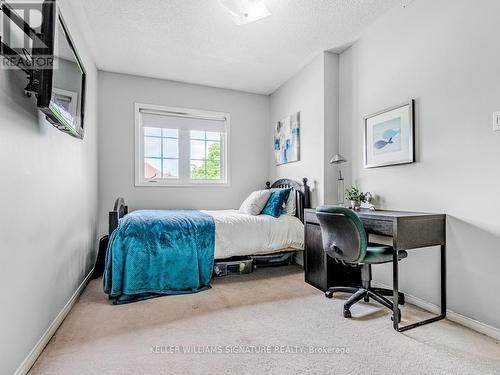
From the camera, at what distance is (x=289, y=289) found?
2.67 meters

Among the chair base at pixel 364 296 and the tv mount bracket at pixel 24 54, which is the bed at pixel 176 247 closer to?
the chair base at pixel 364 296

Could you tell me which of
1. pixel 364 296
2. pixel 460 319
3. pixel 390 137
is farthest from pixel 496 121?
pixel 364 296

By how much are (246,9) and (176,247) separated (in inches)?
86.3

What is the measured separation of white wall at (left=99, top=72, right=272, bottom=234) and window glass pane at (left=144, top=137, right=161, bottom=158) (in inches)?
8.2

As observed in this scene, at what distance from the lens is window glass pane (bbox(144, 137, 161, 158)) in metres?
3.99

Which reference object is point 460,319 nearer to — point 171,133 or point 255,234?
point 255,234

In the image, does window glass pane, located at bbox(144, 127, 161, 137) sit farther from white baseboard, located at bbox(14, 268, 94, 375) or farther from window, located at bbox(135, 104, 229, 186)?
white baseboard, located at bbox(14, 268, 94, 375)

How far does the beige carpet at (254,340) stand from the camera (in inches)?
58.4

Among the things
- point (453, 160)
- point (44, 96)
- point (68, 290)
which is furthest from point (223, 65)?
point (68, 290)

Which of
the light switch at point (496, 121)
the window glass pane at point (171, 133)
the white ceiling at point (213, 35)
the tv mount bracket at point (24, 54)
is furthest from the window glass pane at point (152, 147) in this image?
the light switch at point (496, 121)

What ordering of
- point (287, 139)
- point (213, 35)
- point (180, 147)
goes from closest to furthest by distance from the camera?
point (213, 35) < point (287, 139) < point (180, 147)

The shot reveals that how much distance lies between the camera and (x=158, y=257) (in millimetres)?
2514

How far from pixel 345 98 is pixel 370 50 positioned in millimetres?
526

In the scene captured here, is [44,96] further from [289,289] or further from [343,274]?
[343,274]
